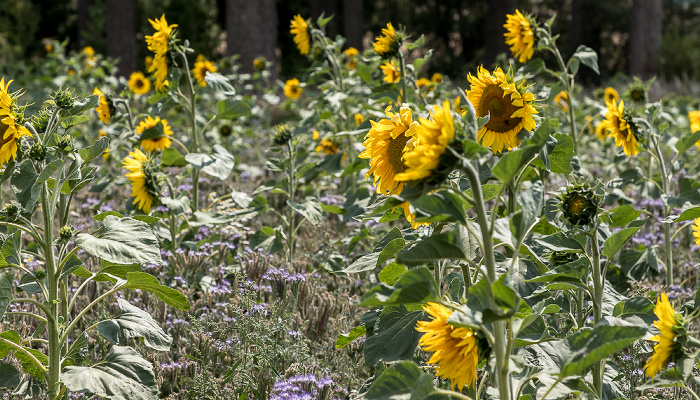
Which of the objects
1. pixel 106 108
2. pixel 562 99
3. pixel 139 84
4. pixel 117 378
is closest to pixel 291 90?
pixel 139 84

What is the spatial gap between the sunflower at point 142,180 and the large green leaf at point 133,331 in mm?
1052

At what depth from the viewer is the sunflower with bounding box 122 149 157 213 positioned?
2.73 m

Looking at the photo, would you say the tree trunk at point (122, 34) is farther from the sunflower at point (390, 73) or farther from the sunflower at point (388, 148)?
the sunflower at point (388, 148)

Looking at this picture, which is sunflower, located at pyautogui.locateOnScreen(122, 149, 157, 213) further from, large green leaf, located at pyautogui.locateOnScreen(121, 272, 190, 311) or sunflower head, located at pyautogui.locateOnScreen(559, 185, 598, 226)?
sunflower head, located at pyautogui.locateOnScreen(559, 185, 598, 226)

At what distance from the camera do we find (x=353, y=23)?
12.9m

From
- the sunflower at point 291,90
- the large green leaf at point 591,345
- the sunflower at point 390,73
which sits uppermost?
the sunflower at point 390,73

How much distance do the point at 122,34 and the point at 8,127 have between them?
959 centimetres

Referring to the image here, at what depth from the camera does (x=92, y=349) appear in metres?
2.26

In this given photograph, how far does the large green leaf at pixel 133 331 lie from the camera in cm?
169

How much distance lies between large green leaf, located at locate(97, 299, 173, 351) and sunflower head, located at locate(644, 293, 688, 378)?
1.20 metres

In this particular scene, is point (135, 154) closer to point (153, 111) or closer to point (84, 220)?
point (153, 111)

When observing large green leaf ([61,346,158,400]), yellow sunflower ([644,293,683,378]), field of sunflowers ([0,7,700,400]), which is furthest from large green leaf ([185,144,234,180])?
yellow sunflower ([644,293,683,378])

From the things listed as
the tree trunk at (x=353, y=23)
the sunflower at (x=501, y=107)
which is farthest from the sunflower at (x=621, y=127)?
the tree trunk at (x=353, y=23)

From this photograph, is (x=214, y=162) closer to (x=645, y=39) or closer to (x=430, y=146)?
(x=430, y=146)
